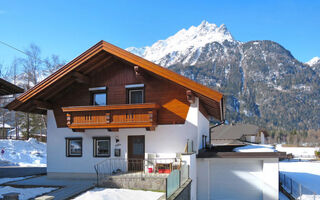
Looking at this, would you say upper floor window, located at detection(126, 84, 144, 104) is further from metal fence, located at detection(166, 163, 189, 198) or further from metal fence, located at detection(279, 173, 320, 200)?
metal fence, located at detection(279, 173, 320, 200)

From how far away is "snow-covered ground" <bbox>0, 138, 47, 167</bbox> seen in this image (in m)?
27.4

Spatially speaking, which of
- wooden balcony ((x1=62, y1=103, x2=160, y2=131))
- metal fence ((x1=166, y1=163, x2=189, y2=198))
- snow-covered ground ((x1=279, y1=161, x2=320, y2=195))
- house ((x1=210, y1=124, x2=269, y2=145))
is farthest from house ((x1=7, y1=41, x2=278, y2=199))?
house ((x1=210, y1=124, x2=269, y2=145))

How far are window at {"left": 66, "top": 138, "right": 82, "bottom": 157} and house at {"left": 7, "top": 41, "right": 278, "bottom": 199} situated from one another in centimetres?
6

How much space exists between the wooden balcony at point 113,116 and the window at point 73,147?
125 centimetres

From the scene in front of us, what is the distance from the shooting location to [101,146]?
15.5 metres

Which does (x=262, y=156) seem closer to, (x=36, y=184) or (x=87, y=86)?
(x=87, y=86)

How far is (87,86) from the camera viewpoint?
15883mm

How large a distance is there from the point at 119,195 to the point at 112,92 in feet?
20.5

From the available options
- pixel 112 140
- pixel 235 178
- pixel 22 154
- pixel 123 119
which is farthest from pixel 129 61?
pixel 22 154

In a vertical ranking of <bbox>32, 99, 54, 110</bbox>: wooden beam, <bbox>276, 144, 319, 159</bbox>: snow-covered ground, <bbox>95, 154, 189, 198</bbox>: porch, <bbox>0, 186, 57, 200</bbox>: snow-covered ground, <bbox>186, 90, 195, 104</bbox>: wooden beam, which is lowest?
<bbox>276, 144, 319, 159</bbox>: snow-covered ground

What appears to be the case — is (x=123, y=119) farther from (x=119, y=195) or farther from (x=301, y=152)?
(x=301, y=152)

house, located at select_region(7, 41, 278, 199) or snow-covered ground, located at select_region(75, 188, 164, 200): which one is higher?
house, located at select_region(7, 41, 278, 199)

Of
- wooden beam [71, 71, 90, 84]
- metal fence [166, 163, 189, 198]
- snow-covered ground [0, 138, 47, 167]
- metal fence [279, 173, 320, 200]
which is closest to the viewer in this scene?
metal fence [166, 163, 189, 198]

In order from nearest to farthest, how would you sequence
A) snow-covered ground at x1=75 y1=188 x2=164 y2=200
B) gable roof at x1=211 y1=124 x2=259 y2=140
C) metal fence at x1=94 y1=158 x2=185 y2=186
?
snow-covered ground at x1=75 y1=188 x2=164 y2=200 → metal fence at x1=94 y1=158 x2=185 y2=186 → gable roof at x1=211 y1=124 x2=259 y2=140
